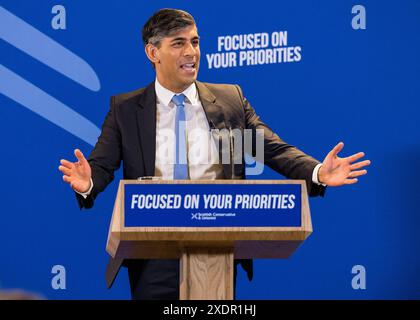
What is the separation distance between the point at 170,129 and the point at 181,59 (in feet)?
0.91

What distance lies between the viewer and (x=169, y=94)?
3.64 meters

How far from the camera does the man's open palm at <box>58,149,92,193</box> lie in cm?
294

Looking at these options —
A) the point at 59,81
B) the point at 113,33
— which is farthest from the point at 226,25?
the point at 59,81

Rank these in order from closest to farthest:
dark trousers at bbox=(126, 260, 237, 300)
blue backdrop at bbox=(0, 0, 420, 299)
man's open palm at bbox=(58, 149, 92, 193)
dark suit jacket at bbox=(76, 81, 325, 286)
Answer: man's open palm at bbox=(58, 149, 92, 193) < dark trousers at bbox=(126, 260, 237, 300) < dark suit jacket at bbox=(76, 81, 325, 286) < blue backdrop at bbox=(0, 0, 420, 299)

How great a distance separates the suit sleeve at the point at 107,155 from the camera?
11.2 ft

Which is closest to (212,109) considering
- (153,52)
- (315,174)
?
(153,52)

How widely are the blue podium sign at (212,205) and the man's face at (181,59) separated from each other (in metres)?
1.13

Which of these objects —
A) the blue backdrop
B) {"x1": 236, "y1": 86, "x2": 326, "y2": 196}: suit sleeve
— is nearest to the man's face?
{"x1": 236, "y1": 86, "x2": 326, "y2": 196}: suit sleeve

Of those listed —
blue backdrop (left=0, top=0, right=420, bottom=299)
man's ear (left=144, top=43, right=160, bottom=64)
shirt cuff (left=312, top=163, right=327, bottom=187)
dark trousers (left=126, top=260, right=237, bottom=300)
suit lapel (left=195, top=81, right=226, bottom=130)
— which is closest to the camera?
shirt cuff (left=312, top=163, right=327, bottom=187)

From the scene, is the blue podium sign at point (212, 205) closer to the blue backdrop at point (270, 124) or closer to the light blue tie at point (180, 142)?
the light blue tie at point (180, 142)

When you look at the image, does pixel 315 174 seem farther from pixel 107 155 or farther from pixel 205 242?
pixel 107 155

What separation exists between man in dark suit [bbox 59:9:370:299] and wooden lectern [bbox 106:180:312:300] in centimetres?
51

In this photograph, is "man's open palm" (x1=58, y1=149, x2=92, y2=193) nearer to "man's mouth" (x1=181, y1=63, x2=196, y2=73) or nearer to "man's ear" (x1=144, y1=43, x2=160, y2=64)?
"man's mouth" (x1=181, y1=63, x2=196, y2=73)

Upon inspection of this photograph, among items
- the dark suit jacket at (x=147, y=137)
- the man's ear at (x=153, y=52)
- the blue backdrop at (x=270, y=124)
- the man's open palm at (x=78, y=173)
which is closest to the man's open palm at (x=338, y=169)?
the dark suit jacket at (x=147, y=137)
